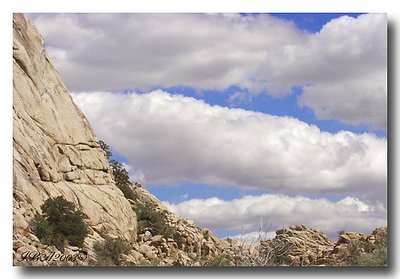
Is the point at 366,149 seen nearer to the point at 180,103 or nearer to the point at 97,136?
the point at 180,103

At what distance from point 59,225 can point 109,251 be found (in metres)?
1.07

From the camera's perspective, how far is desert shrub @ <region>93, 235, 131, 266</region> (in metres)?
13.1

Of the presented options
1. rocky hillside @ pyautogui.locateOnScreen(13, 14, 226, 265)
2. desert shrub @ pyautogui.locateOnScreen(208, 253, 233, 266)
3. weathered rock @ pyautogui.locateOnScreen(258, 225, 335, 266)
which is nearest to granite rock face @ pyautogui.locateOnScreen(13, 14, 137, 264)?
rocky hillside @ pyautogui.locateOnScreen(13, 14, 226, 265)

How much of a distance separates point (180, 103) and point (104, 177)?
24.2ft

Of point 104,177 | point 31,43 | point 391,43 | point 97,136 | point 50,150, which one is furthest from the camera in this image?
point 104,177

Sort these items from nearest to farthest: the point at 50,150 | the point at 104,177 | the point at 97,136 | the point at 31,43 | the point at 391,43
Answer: the point at 391,43 → the point at 97,136 → the point at 31,43 → the point at 50,150 → the point at 104,177

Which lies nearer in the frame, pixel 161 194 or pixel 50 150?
pixel 161 194

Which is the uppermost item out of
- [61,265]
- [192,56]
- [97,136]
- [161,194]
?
[192,56]

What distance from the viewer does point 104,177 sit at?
66.5ft

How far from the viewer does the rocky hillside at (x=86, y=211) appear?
13.2 m

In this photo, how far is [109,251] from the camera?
14.1 meters

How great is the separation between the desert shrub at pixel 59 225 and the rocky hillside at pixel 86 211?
0.04 meters
